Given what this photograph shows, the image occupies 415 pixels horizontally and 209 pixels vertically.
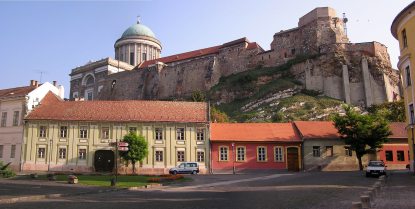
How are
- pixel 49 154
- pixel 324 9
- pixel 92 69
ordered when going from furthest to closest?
1. pixel 92 69
2. pixel 324 9
3. pixel 49 154

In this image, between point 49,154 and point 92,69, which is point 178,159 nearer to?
point 49,154

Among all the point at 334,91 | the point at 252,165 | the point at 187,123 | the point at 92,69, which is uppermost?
the point at 92,69

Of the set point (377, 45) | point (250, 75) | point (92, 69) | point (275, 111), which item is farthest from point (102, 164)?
point (92, 69)

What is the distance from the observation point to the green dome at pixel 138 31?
126 metres

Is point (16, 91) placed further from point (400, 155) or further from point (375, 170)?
point (400, 155)

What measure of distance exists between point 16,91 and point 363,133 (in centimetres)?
3932

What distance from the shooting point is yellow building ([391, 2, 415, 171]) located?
31355 millimetres

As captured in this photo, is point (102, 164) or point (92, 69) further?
point (92, 69)

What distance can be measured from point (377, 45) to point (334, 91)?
12.8 metres

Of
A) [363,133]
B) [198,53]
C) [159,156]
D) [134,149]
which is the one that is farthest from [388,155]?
[198,53]

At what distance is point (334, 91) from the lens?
8025cm

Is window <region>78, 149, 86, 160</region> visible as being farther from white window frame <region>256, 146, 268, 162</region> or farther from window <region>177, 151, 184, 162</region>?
white window frame <region>256, 146, 268, 162</region>

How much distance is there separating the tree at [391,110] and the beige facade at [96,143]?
3374 cm

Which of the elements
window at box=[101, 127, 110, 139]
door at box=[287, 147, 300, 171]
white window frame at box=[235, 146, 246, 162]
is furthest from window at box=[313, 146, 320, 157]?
window at box=[101, 127, 110, 139]
